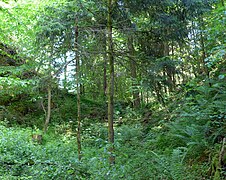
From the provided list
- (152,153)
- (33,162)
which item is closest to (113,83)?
(152,153)

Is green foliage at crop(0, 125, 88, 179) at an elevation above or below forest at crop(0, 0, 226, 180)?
below

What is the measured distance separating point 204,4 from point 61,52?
485 cm

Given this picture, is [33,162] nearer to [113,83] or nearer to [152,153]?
[113,83]

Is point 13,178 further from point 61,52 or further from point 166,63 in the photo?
point 166,63

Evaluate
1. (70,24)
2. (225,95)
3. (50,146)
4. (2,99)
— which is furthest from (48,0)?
(2,99)

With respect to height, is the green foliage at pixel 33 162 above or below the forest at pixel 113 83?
below

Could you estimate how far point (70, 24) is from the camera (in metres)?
5.98

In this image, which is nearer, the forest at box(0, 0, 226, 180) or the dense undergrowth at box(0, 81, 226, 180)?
the dense undergrowth at box(0, 81, 226, 180)

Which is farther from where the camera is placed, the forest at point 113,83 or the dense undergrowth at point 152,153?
the forest at point 113,83

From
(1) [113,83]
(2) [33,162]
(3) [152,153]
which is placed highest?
(1) [113,83]

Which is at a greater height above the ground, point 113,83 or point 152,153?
point 113,83

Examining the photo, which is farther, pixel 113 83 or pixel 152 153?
pixel 113 83

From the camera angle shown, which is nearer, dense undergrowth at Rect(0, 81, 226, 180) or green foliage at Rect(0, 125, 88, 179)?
dense undergrowth at Rect(0, 81, 226, 180)

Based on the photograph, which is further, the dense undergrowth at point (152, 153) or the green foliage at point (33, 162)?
the green foliage at point (33, 162)
